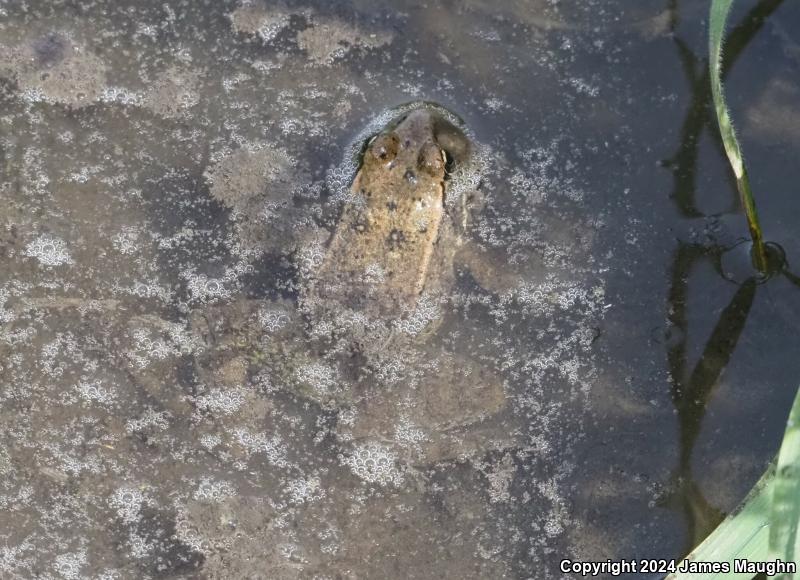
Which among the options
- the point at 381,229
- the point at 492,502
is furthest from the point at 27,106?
the point at 492,502

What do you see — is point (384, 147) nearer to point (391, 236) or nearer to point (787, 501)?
point (391, 236)

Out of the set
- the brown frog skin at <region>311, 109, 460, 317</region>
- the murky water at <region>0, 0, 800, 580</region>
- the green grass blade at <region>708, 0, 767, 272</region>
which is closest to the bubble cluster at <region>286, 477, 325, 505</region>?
the murky water at <region>0, 0, 800, 580</region>

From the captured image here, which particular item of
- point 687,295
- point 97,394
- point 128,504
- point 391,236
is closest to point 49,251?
point 97,394

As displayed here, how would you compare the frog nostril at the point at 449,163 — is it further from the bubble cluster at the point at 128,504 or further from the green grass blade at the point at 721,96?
the bubble cluster at the point at 128,504

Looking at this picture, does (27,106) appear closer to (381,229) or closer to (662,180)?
(381,229)

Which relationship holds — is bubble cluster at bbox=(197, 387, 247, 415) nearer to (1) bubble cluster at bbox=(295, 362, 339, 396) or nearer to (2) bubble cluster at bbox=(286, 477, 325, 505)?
(1) bubble cluster at bbox=(295, 362, 339, 396)

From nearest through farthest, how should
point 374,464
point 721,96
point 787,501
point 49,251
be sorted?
point 787,501, point 721,96, point 374,464, point 49,251

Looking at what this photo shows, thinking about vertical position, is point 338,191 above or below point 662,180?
below

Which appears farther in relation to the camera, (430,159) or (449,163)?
(449,163)
